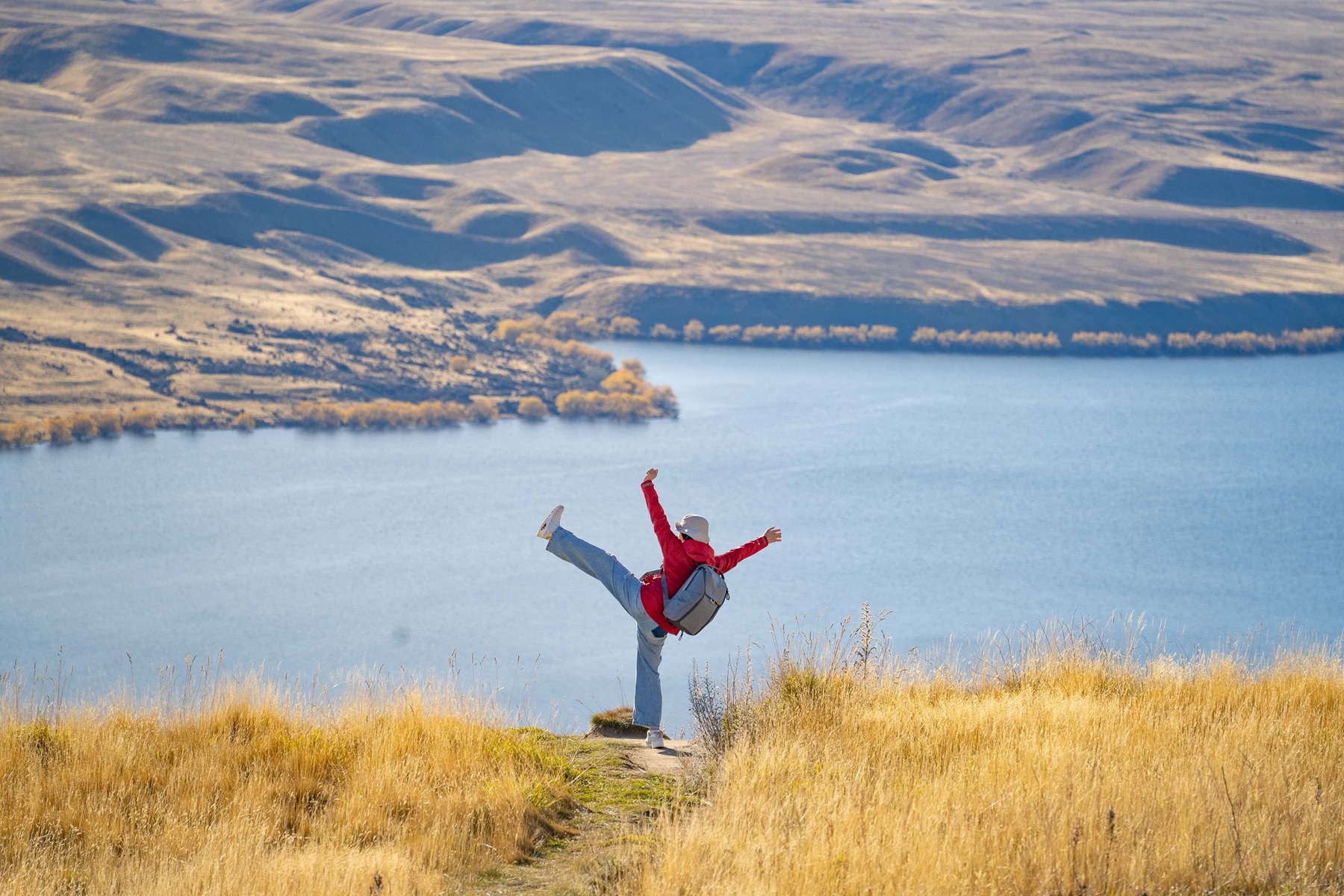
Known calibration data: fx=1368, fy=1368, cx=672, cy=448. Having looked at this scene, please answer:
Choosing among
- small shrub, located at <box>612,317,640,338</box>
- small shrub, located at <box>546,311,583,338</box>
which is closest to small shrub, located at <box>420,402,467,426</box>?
small shrub, located at <box>546,311,583,338</box>

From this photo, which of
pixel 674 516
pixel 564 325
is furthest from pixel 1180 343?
pixel 674 516

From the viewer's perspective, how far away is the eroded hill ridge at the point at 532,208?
89.0 metres

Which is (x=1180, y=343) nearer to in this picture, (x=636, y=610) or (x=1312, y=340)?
(x=1312, y=340)

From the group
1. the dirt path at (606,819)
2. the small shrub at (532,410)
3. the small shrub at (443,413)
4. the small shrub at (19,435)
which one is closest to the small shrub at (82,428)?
the small shrub at (19,435)

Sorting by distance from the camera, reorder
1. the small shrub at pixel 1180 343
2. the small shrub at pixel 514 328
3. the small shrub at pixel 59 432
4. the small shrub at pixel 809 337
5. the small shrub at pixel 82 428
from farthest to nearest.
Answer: the small shrub at pixel 1180 343 → the small shrub at pixel 809 337 → the small shrub at pixel 514 328 → the small shrub at pixel 82 428 → the small shrub at pixel 59 432

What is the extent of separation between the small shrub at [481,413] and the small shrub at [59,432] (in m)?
23.6

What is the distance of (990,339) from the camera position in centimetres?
11238

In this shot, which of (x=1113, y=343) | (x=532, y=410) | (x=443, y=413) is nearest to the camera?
(x=443, y=413)

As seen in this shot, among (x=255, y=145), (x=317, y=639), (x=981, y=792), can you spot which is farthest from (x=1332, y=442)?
Result: (x=255, y=145)

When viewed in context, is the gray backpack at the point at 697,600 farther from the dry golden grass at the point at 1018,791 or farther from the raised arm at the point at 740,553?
the dry golden grass at the point at 1018,791

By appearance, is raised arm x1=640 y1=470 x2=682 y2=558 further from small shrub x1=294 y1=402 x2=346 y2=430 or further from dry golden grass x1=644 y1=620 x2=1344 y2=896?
small shrub x1=294 y1=402 x2=346 y2=430

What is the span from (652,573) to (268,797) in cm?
253

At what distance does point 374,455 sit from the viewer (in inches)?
3024

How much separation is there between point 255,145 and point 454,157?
2535cm
